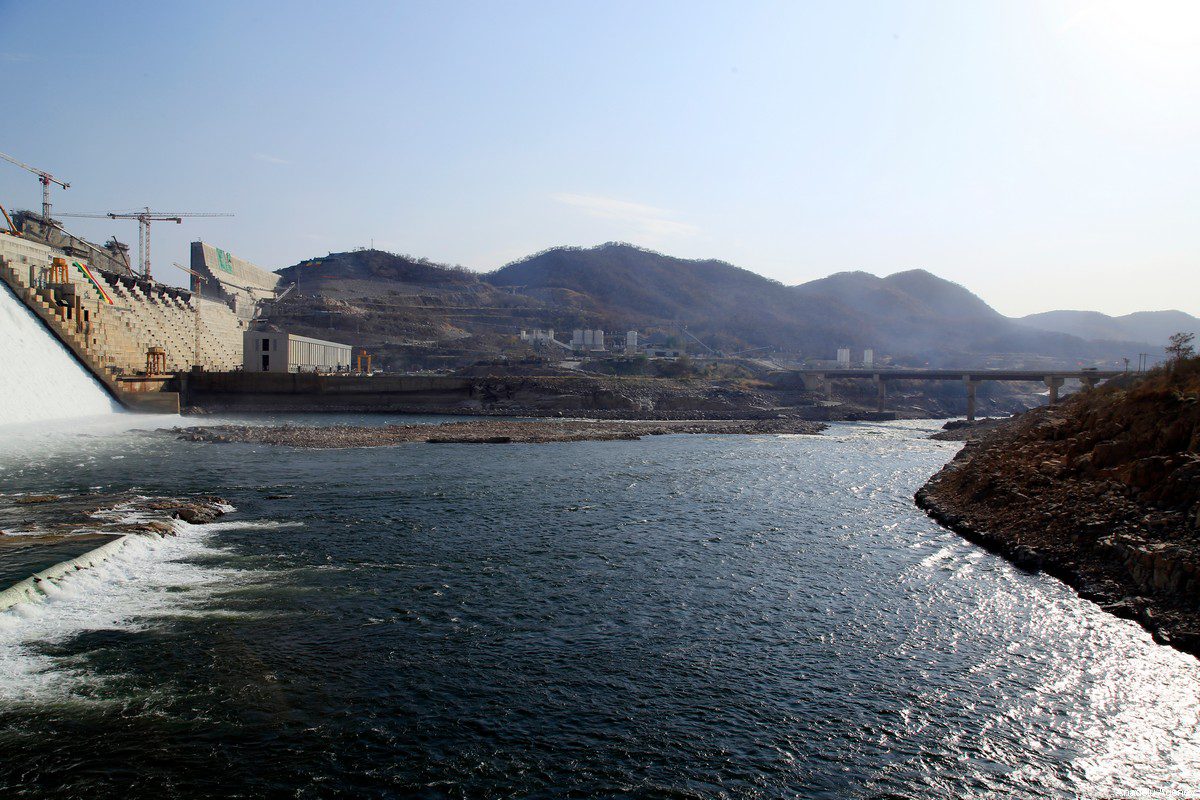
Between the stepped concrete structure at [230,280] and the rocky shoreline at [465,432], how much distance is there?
73866mm

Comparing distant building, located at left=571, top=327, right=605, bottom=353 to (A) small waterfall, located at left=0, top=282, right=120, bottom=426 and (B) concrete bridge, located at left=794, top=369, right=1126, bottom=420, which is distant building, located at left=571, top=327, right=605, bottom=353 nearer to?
(B) concrete bridge, located at left=794, top=369, right=1126, bottom=420

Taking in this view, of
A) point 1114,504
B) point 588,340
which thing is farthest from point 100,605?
point 588,340

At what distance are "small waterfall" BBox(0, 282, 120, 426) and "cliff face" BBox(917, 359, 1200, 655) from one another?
1913 inches

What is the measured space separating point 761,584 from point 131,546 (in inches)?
554

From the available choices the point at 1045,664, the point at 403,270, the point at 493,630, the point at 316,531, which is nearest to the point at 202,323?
the point at 316,531

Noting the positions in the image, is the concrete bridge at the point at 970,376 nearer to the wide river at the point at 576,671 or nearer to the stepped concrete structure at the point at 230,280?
the wide river at the point at 576,671

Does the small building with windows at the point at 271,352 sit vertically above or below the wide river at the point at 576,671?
above

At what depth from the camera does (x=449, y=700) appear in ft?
35.1

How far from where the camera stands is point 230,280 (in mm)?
129875

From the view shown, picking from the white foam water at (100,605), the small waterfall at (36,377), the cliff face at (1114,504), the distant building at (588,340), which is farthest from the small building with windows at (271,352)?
the cliff face at (1114,504)

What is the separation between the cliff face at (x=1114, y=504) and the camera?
1412 cm

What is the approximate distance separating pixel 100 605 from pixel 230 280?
12995 cm

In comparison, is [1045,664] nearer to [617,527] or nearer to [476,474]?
[617,527]

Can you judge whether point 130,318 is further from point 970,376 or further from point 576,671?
point 970,376
